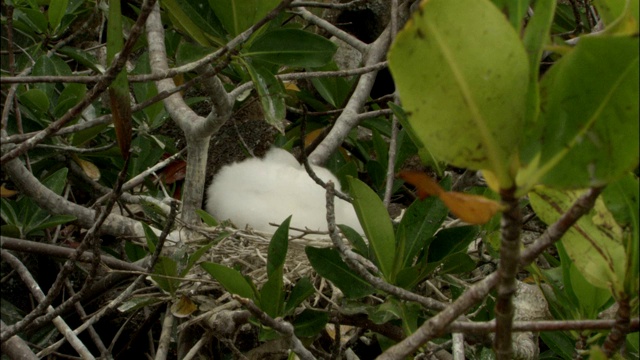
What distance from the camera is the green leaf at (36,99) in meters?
2.30

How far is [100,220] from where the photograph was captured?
4.58ft

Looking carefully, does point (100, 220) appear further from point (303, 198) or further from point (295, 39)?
point (303, 198)

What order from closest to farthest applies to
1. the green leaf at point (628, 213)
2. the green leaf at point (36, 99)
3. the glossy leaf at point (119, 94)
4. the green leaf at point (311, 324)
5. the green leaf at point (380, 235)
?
the green leaf at point (628, 213)
the glossy leaf at point (119, 94)
the green leaf at point (380, 235)
the green leaf at point (311, 324)
the green leaf at point (36, 99)

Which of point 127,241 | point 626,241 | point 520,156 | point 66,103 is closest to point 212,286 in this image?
point 127,241

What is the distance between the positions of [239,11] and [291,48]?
21 centimetres

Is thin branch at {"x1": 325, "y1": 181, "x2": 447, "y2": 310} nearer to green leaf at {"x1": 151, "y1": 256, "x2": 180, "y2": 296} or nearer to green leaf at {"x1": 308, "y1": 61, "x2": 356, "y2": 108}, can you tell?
green leaf at {"x1": 151, "y1": 256, "x2": 180, "y2": 296}

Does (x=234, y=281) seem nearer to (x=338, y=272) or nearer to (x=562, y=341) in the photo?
(x=338, y=272)

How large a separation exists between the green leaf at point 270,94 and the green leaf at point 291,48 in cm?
3

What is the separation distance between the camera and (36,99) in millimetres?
2311

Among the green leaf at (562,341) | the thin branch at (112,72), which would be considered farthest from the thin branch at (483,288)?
the green leaf at (562,341)

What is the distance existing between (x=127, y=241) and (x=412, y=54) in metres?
1.71

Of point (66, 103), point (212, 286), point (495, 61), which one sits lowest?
point (212, 286)

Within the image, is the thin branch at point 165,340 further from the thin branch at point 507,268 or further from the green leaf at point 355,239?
the thin branch at point 507,268

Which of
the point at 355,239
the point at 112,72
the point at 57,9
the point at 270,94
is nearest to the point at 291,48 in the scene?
the point at 270,94
